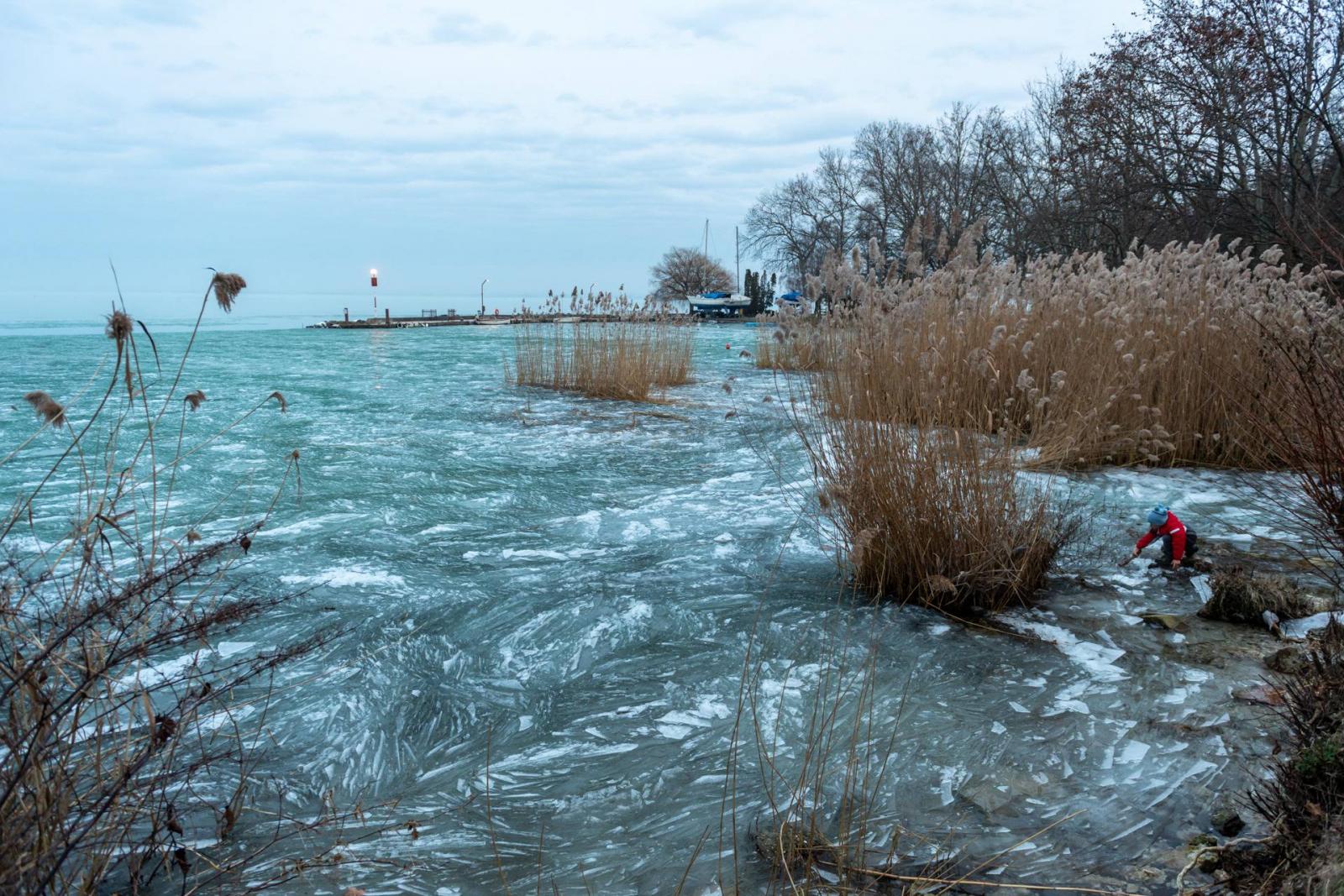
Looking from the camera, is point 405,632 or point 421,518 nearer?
point 405,632

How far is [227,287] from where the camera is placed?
76.4 inches

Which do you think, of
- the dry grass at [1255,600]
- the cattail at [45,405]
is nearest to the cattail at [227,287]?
the cattail at [45,405]

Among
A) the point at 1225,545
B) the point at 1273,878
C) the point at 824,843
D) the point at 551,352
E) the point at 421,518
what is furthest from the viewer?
the point at 551,352

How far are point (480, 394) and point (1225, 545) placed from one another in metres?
8.36

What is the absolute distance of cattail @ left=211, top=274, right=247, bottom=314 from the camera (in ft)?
6.21

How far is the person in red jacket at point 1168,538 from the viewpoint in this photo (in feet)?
11.7

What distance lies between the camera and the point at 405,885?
6.39ft

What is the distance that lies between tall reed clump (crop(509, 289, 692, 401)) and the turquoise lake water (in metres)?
4.23

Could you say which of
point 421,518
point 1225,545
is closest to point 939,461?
point 1225,545

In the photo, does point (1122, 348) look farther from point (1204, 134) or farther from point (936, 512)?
point (1204, 134)

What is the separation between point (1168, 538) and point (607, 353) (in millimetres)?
7522

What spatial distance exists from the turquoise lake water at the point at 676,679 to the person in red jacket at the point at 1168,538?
13 cm

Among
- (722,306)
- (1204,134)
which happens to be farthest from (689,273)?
(1204,134)

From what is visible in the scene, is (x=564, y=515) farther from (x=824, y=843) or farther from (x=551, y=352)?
(x=551, y=352)
